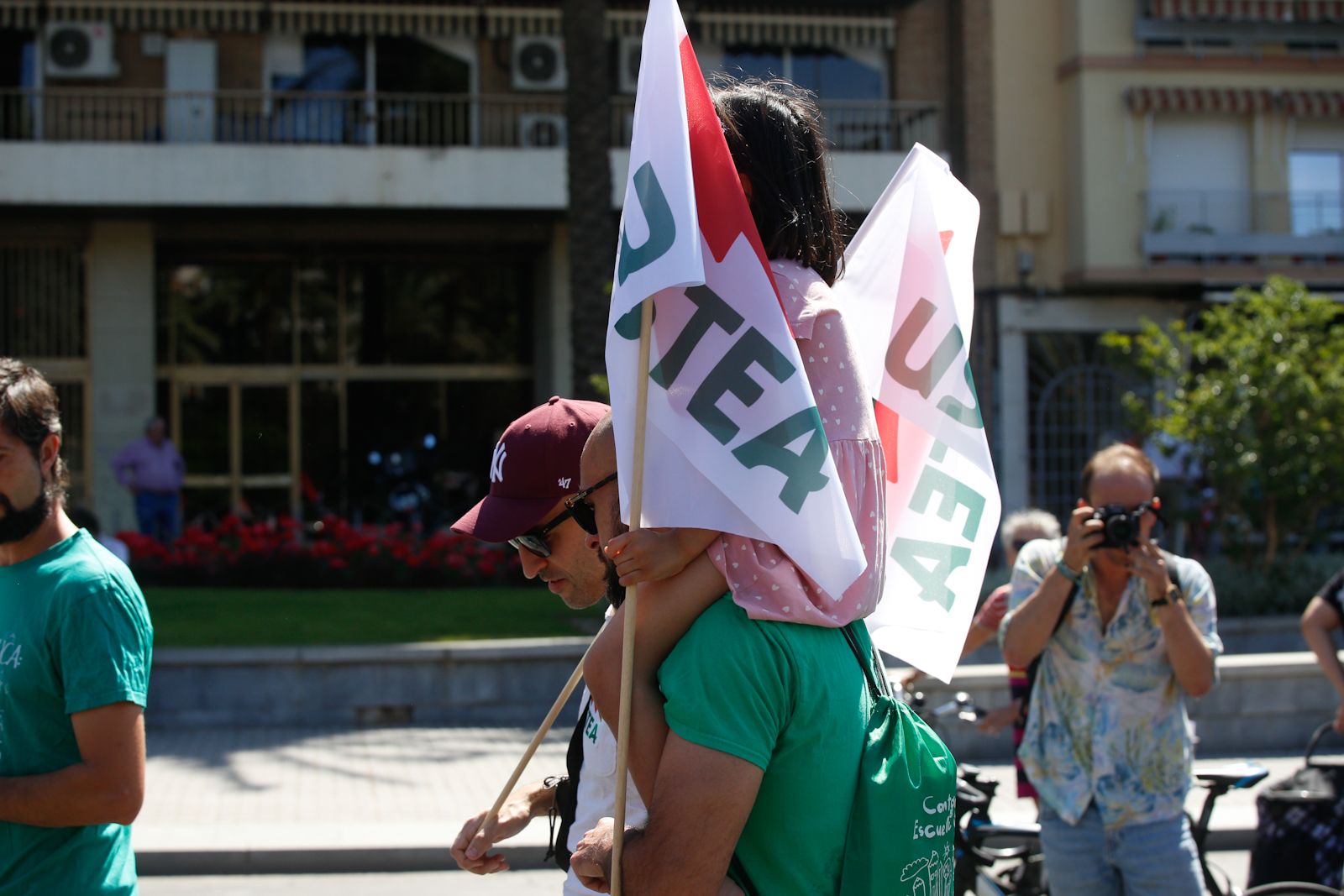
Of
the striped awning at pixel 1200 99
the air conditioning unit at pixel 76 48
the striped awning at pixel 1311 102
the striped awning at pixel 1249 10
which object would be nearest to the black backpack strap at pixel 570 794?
the air conditioning unit at pixel 76 48

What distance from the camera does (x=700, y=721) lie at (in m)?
1.86

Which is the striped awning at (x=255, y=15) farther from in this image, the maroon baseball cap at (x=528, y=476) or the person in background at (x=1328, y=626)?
the maroon baseball cap at (x=528, y=476)

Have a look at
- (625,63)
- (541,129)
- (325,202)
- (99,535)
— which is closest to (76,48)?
(325,202)

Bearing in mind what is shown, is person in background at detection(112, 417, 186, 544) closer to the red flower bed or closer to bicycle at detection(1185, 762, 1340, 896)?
the red flower bed

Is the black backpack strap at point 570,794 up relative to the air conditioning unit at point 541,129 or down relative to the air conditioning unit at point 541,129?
down

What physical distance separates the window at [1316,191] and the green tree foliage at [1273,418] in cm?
1114

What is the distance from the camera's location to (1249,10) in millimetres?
23766

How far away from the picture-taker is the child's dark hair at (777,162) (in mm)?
2236

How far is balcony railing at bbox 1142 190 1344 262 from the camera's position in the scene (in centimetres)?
2355

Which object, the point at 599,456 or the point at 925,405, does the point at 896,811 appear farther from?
the point at 925,405

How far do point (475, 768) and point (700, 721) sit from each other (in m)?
7.15

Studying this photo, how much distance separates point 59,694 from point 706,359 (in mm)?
1621

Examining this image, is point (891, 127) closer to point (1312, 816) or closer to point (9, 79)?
point (9, 79)

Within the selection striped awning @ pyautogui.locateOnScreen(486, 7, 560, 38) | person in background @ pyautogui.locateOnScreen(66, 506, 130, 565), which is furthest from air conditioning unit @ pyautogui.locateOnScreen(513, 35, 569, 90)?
person in background @ pyautogui.locateOnScreen(66, 506, 130, 565)
